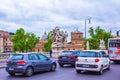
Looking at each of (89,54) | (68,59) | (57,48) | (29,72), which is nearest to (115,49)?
(68,59)

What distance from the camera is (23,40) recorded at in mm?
89875

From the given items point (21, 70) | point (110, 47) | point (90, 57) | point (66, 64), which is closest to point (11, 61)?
point (21, 70)

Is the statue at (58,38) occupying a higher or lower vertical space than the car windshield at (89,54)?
higher

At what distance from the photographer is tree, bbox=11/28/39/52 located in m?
87.7

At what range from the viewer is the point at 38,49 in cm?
12925

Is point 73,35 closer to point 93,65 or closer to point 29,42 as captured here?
point 29,42

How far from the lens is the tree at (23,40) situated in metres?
87.7

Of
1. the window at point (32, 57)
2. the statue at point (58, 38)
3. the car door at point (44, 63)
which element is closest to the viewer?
the window at point (32, 57)

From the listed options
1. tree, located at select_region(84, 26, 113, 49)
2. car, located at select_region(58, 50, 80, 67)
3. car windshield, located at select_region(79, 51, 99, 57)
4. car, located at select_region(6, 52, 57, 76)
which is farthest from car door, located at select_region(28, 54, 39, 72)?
tree, located at select_region(84, 26, 113, 49)

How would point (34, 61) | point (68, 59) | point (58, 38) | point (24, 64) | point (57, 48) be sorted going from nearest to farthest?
point (24, 64)
point (34, 61)
point (68, 59)
point (58, 38)
point (57, 48)

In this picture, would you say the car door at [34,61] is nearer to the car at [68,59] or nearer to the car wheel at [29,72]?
the car wheel at [29,72]

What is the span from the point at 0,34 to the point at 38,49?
21.9 metres

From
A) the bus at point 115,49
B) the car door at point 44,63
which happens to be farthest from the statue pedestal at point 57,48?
the car door at point 44,63

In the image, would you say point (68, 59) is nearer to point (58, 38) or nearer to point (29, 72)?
point (29, 72)
